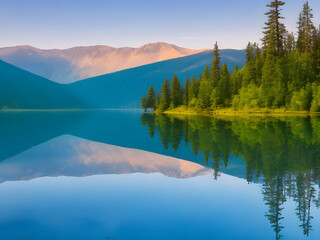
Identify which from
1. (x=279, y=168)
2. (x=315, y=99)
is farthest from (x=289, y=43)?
(x=279, y=168)

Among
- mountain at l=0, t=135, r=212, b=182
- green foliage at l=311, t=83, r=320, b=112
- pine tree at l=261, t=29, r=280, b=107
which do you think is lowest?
mountain at l=0, t=135, r=212, b=182

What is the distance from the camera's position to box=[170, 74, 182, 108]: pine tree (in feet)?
457

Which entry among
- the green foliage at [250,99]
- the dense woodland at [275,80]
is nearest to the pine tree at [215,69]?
the dense woodland at [275,80]

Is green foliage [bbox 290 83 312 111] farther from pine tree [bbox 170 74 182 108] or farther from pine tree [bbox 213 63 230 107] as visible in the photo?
pine tree [bbox 170 74 182 108]

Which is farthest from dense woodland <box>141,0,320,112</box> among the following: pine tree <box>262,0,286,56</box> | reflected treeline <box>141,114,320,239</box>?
reflected treeline <box>141,114,320,239</box>

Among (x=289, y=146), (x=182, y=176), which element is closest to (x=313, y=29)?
(x=289, y=146)

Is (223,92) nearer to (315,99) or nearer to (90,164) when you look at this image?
(315,99)

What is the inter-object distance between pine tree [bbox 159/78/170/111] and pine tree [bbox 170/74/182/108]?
2988mm

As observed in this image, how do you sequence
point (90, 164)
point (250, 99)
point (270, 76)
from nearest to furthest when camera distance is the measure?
1. point (90, 164)
2. point (250, 99)
3. point (270, 76)

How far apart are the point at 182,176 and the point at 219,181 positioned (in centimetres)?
207

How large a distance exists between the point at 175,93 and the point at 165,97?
5.88m

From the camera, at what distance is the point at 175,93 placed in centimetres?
13950

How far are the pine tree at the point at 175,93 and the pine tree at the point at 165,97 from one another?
9.80ft

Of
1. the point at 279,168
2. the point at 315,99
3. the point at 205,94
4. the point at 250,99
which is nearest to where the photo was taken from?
the point at 279,168
